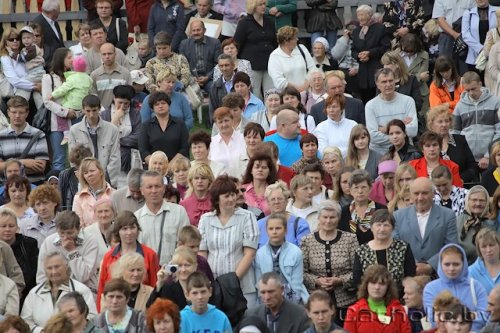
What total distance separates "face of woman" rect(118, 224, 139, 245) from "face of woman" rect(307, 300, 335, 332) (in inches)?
85.8

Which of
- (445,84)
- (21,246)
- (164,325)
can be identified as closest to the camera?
(164,325)

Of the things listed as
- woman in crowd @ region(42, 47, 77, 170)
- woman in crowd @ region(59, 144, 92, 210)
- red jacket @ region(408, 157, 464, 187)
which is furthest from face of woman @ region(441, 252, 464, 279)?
woman in crowd @ region(42, 47, 77, 170)

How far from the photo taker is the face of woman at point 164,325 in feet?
50.3

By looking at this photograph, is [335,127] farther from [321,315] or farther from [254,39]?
[321,315]

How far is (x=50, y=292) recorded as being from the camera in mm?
16516

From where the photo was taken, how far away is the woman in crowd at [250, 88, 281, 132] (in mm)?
21109

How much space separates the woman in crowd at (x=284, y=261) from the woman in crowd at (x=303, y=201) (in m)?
0.96

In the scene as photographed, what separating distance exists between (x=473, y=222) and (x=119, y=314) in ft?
12.7

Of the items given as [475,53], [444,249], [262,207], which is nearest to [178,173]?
[262,207]

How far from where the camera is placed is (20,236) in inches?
692

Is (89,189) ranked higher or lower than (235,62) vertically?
lower

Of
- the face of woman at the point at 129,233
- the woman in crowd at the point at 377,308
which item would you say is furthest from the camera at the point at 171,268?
the woman in crowd at the point at 377,308

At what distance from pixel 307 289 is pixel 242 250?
741 mm

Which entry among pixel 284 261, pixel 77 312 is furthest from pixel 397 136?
pixel 77 312
